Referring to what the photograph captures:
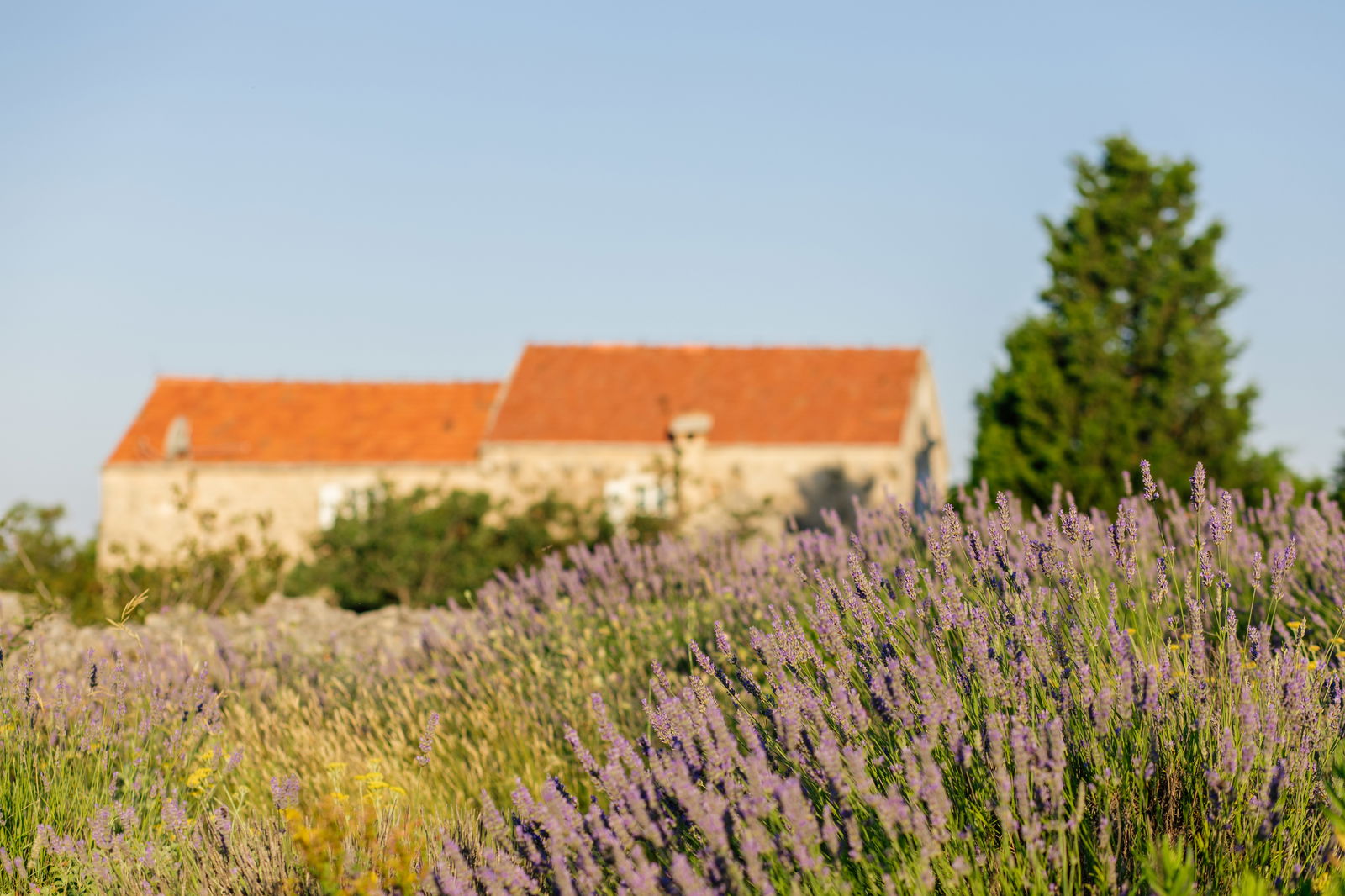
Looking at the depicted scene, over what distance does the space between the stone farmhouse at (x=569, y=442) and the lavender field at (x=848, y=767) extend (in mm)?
15198

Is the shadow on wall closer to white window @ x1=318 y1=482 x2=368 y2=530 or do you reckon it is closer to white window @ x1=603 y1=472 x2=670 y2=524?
white window @ x1=603 y1=472 x2=670 y2=524

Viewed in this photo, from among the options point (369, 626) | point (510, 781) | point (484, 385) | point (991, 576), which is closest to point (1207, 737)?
point (991, 576)

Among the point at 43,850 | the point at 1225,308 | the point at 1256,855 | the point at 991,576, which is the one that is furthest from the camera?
the point at 1225,308

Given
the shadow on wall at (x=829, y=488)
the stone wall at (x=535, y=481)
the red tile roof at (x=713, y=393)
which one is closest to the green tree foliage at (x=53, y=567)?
the stone wall at (x=535, y=481)

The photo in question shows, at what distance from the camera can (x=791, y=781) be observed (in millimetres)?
2303

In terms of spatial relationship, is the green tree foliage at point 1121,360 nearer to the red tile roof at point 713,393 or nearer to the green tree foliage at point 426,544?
the red tile roof at point 713,393

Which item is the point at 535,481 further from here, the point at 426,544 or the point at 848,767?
the point at 848,767

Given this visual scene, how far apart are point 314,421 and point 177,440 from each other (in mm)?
2312

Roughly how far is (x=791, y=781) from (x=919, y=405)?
21.1 metres

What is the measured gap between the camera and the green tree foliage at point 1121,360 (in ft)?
53.7

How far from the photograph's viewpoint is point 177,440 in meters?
22.4

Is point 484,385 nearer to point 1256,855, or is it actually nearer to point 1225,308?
point 1225,308

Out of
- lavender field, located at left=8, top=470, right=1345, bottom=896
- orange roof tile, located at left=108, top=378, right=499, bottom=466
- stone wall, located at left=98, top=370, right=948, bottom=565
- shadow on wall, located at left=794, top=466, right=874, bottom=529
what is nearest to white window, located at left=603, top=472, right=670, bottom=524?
stone wall, located at left=98, top=370, right=948, bottom=565

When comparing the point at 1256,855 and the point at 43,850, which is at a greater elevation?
the point at 1256,855
